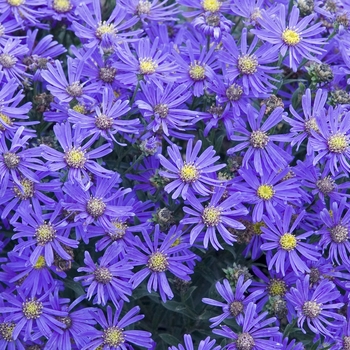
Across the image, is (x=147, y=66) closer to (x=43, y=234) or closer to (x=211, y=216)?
(x=211, y=216)

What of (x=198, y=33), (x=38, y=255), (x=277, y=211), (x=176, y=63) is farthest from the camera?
(x=198, y=33)

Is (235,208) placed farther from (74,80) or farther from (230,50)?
(74,80)

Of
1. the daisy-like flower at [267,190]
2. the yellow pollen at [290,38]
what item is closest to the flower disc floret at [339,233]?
the daisy-like flower at [267,190]

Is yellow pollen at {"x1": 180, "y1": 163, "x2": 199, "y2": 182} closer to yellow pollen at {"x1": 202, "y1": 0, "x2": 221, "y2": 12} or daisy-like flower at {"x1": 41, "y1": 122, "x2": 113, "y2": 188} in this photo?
daisy-like flower at {"x1": 41, "y1": 122, "x2": 113, "y2": 188}

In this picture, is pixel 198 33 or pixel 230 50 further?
pixel 198 33

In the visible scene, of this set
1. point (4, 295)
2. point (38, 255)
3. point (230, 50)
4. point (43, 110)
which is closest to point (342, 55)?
point (230, 50)

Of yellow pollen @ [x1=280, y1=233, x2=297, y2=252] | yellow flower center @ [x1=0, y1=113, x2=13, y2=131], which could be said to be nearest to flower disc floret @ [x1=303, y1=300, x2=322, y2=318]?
yellow pollen @ [x1=280, y1=233, x2=297, y2=252]
